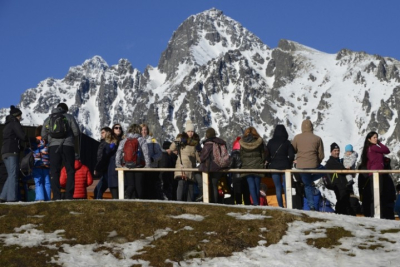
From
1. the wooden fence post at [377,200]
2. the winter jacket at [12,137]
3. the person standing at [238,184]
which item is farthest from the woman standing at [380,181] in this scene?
the winter jacket at [12,137]

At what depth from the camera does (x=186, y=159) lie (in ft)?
74.1

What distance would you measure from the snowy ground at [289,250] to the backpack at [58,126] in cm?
420

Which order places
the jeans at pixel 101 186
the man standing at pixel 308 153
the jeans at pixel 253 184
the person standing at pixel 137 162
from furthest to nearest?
the jeans at pixel 101 186 < the person standing at pixel 137 162 < the jeans at pixel 253 184 < the man standing at pixel 308 153

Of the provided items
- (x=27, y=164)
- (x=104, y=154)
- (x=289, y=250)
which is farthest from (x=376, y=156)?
(x=27, y=164)

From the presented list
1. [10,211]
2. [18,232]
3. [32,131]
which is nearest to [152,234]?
[18,232]

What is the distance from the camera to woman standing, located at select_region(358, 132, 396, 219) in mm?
21047

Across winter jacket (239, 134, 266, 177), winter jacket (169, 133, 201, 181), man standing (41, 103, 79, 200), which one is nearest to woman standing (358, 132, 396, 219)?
winter jacket (239, 134, 266, 177)

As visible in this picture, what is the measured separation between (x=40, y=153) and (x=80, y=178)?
4.53ft

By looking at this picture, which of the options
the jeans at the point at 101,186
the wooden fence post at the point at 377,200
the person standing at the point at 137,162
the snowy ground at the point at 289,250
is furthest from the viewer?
the jeans at the point at 101,186

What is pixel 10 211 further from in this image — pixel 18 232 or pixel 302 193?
pixel 302 193

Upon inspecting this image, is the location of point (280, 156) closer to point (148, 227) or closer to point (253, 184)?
point (253, 184)

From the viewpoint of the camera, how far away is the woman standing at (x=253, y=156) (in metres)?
21.3

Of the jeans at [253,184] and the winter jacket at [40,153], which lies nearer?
the winter jacket at [40,153]

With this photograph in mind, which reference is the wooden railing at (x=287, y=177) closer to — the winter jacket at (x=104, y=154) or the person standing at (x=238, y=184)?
the winter jacket at (x=104, y=154)
